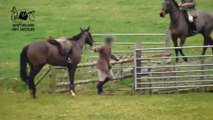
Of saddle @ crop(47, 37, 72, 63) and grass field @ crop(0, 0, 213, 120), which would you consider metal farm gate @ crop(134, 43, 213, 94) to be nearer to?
grass field @ crop(0, 0, 213, 120)

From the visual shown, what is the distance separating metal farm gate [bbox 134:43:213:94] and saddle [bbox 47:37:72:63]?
194 centimetres

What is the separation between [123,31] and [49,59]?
464 inches

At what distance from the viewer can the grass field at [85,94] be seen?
13305 millimetres

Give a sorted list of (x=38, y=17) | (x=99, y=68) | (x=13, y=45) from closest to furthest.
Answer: (x=99, y=68) < (x=13, y=45) < (x=38, y=17)

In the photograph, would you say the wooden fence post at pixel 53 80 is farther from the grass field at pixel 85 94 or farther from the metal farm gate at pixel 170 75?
the metal farm gate at pixel 170 75

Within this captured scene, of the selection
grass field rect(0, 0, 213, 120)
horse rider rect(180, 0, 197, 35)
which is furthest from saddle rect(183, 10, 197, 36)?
grass field rect(0, 0, 213, 120)

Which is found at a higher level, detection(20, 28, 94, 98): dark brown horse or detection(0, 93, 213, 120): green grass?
detection(20, 28, 94, 98): dark brown horse

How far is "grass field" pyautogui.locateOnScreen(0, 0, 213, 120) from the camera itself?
1330 centimetres

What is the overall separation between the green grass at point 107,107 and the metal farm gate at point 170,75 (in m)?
0.68

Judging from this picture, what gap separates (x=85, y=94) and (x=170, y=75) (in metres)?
2.62

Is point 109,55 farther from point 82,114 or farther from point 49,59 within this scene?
point 82,114

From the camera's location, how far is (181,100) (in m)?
15.0

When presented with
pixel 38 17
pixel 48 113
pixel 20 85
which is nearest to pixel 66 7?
pixel 38 17

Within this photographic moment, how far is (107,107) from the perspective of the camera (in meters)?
14.0
